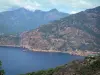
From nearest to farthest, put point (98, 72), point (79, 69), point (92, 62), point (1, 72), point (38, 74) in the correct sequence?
point (1, 72), point (98, 72), point (79, 69), point (92, 62), point (38, 74)

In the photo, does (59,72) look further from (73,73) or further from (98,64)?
(98,64)

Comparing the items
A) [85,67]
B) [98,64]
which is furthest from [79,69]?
[98,64]

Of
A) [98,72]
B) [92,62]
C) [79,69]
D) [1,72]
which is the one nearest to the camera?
[1,72]

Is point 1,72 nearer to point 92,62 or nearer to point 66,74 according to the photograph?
point 66,74

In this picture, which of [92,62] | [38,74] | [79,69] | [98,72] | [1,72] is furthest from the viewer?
[38,74]

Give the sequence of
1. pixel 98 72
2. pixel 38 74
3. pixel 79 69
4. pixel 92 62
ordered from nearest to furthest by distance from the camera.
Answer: pixel 98 72 < pixel 79 69 < pixel 92 62 < pixel 38 74

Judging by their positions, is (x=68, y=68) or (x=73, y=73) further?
(x=68, y=68)

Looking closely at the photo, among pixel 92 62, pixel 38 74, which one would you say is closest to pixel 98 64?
pixel 92 62

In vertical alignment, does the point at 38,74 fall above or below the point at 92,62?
below

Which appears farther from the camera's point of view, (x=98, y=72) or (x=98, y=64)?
(x=98, y=64)
